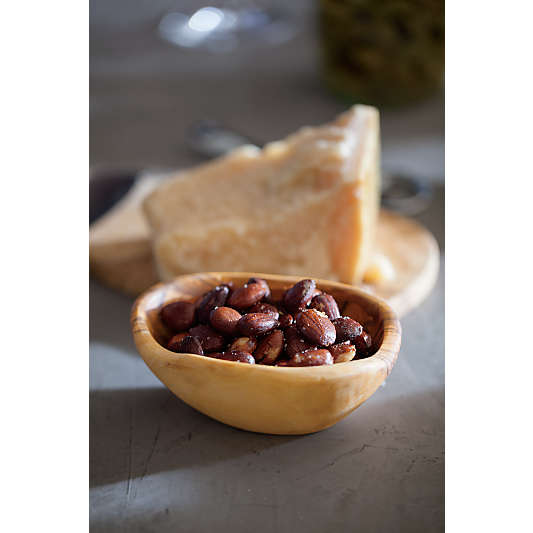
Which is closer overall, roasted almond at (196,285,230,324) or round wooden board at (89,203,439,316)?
roasted almond at (196,285,230,324)

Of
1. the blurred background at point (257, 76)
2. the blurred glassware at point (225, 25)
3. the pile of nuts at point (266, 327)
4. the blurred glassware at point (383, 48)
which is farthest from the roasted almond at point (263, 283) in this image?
the blurred glassware at point (225, 25)

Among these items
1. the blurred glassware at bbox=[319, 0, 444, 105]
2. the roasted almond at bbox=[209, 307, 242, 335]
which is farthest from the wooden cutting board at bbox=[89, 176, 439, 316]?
the blurred glassware at bbox=[319, 0, 444, 105]

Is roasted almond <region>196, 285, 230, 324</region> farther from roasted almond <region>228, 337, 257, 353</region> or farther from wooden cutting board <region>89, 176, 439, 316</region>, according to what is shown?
wooden cutting board <region>89, 176, 439, 316</region>

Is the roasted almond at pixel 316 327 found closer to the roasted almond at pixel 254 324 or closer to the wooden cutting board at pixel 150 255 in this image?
the roasted almond at pixel 254 324

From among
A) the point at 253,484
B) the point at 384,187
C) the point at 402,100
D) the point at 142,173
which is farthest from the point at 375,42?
the point at 253,484

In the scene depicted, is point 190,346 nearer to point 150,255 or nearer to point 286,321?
point 286,321

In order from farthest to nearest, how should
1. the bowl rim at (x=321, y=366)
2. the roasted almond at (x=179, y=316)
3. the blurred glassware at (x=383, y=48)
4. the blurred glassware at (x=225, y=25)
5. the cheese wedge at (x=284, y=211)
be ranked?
the blurred glassware at (x=225, y=25)
the blurred glassware at (x=383, y=48)
the cheese wedge at (x=284, y=211)
the roasted almond at (x=179, y=316)
the bowl rim at (x=321, y=366)

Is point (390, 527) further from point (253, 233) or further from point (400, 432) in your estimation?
point (253, 233)
